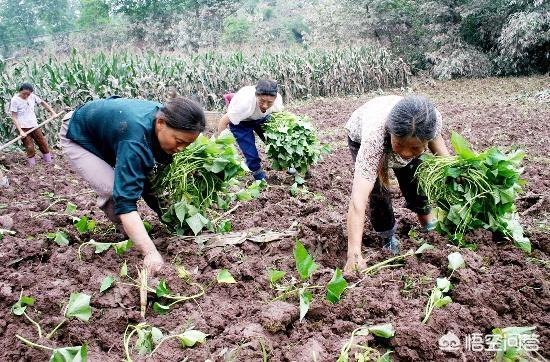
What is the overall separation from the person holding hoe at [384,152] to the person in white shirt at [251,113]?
72.8 inches

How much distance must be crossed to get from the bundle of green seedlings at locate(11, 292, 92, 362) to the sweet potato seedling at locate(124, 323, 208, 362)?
0.23 m

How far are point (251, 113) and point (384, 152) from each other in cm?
273

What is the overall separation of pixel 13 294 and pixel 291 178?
3.72 m

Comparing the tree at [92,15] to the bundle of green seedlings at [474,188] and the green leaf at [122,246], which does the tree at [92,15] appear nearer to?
the green leaf at [122,246]

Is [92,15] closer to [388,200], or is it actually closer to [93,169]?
[93,169]

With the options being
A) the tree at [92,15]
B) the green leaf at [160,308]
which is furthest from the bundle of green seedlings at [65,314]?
the tree at [92,15]

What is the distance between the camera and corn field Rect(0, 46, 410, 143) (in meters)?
9.41

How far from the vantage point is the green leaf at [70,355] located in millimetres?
1901

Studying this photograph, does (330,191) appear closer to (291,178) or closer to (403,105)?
(291,178)

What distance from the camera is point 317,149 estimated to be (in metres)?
5.69

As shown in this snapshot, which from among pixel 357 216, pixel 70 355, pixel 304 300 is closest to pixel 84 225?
pixel 70 355

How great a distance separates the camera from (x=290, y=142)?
17.8 ft

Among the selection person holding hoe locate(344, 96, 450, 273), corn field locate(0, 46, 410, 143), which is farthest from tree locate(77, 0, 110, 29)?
person holding hoe locate(344, 96, 450, 273)

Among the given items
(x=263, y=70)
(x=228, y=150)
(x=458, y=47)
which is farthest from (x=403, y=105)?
(x=458, y=47)
